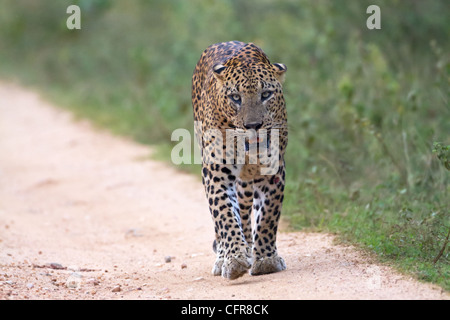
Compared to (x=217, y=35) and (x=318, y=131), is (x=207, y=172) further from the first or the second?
(x=217, y=35)

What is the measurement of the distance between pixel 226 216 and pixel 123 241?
212cm

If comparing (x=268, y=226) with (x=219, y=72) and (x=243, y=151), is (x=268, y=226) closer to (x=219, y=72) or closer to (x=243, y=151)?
(x=243, y=151)

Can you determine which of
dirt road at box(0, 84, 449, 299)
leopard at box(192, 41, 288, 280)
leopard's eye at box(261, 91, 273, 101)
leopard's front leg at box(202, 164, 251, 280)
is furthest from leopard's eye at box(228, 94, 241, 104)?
dirt road at box(0, 84, 449, 299)

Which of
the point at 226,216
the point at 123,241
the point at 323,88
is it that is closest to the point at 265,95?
the point at 226,216

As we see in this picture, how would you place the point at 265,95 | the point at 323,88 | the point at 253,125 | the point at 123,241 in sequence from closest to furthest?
1. the point at 253,125
2. the point at 265,95
3. the point at 123,241
4. the point at 323,88

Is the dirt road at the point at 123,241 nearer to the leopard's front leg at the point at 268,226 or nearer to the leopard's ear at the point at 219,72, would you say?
the leopard's front leg at the point at 268,226

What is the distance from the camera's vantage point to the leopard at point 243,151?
502 cm

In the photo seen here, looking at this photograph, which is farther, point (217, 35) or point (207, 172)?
point (217, 35)

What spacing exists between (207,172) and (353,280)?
54.7 inches

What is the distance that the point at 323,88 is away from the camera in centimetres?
1059

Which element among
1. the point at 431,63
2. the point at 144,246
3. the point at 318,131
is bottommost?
the point at 144,246

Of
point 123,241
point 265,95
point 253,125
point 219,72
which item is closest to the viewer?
point 253,125
